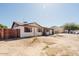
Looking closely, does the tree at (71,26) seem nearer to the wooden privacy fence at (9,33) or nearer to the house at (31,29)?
the house at (31,29)

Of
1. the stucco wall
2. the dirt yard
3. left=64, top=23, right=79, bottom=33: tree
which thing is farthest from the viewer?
the stucco wall

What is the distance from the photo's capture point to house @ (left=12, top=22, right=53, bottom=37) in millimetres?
3852

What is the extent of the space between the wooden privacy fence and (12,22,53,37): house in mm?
70

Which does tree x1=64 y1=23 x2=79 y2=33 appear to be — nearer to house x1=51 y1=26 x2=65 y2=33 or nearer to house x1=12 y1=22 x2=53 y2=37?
house x1=51 y1=26 x2=65 y2=33

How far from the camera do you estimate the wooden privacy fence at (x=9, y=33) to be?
12.8 feet

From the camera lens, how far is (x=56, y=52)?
3.69 m

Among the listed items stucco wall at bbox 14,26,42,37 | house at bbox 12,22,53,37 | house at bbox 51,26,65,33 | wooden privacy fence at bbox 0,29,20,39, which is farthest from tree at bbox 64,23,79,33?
wooden privacy fence at bbox 0,29,20,39

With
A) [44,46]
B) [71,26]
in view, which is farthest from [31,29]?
[71,26]

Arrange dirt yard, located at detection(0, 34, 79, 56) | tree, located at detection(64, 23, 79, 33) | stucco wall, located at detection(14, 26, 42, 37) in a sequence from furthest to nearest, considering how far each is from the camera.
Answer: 1. stucco wall, located at detection(14, 26, 42, 37)
2. tree, located at detection(64, 23, 79, 33)
3. dirt yard, located at detection(0, 34, 79, 56)

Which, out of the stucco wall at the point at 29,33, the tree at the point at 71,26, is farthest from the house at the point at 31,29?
the tree at the point at 71,26

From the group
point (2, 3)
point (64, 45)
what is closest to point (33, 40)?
point (64, 45)

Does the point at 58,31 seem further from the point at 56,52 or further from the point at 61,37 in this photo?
the point at 56,52

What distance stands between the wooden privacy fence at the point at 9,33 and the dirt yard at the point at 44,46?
0.12m

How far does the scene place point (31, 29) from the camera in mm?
3920
